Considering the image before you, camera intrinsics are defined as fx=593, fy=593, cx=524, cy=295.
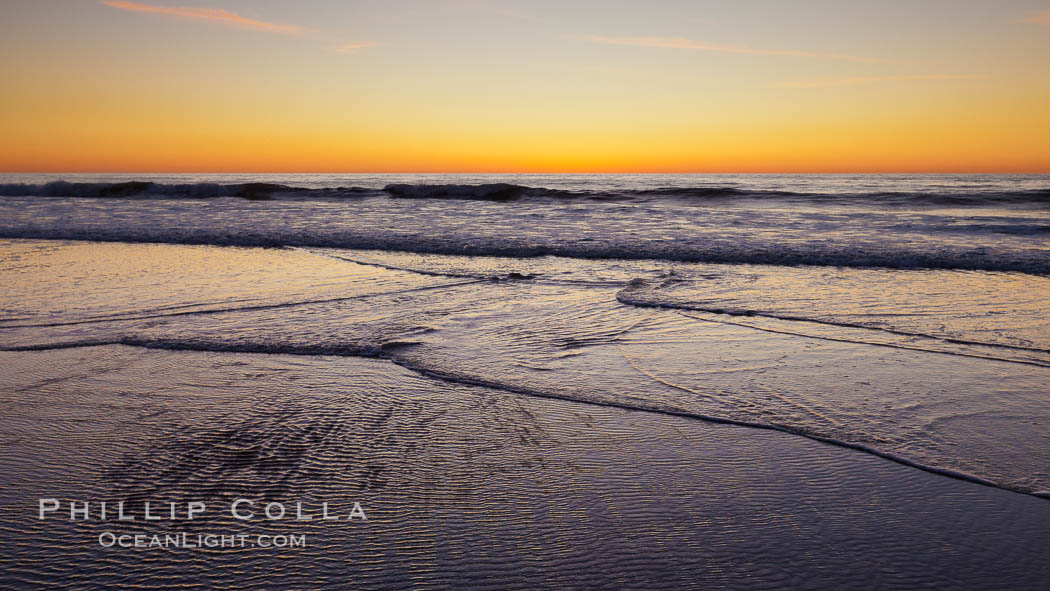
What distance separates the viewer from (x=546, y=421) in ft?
→ 10.3

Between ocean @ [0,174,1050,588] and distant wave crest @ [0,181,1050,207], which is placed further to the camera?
distant wave crest @ [0,181,1050,207]

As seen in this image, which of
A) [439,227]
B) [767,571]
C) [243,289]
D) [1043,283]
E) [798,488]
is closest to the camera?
[767,571]

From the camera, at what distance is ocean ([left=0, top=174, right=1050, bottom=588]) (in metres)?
2.01

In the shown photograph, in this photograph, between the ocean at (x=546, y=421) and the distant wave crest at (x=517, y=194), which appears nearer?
the ocean at (x=546, y=421)

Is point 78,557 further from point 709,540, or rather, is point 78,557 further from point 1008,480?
point 1008,480

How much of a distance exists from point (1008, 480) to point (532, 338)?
122 inches

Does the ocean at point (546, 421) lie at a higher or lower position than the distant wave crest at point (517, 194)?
lower

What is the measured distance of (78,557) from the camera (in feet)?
6.43

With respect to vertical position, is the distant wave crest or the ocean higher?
the distant wave crest

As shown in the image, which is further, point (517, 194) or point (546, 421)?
point (517, 194)

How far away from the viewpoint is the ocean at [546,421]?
201cm

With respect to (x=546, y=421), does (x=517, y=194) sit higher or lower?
higher

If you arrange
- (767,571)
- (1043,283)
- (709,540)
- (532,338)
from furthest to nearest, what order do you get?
(1043,283), (532,338), (709,540), (767,571)

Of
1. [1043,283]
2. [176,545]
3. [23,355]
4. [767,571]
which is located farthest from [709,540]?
[1043,283]
